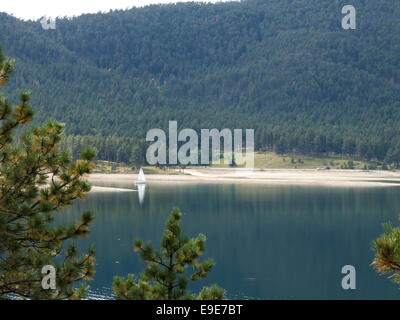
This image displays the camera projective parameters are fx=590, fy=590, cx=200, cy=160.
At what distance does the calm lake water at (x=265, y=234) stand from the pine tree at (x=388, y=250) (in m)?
22.1

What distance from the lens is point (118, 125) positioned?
16475 centimetres

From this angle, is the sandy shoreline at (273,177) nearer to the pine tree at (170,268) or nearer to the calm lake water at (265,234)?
the calm lake water at (265,234)

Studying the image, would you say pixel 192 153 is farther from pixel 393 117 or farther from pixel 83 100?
pixel 393 117

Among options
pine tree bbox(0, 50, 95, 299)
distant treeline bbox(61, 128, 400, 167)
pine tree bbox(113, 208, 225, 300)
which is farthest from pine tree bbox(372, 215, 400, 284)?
distant treeline bbox(61, 128, 400, 167)

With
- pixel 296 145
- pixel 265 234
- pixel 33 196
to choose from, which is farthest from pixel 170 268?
pixel 296 145

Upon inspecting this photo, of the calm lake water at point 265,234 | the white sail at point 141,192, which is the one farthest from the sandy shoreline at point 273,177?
the calm lake water at point 265,234

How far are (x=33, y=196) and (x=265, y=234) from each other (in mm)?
37332

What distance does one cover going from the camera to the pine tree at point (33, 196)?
930cm

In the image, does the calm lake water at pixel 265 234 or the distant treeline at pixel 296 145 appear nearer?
the calm lake water at pixel 265 234

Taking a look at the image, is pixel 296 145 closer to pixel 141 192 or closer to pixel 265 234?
pixel 141 192

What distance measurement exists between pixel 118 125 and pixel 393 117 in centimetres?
9359

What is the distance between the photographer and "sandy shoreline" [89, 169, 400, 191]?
99750 mm

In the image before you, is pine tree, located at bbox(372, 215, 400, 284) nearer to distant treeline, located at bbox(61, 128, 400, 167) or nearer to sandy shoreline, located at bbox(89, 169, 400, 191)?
sandy shoreline, located at bbox(89, 169, 400, 191)
